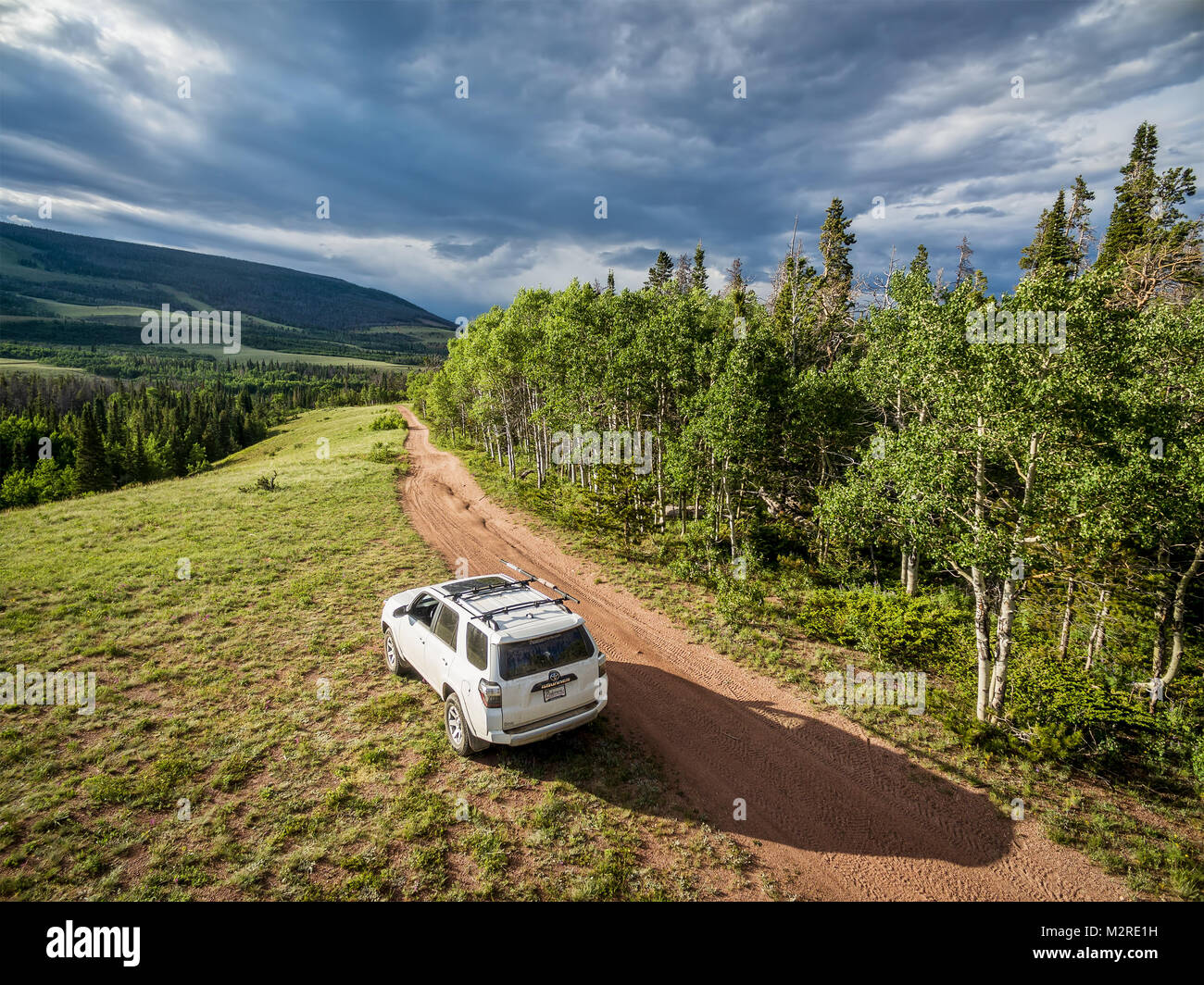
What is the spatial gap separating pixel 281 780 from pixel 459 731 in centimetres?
308

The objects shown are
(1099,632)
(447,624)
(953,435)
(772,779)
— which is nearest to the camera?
(772,779)

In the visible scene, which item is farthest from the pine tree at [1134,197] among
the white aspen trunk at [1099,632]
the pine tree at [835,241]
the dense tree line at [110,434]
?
the dense tree line at [110,434]

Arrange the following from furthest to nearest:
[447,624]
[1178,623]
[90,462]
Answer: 1. [90,462]
2. [1178,623]
3. [447,624]

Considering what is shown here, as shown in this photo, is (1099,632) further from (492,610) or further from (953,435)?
(492,610)

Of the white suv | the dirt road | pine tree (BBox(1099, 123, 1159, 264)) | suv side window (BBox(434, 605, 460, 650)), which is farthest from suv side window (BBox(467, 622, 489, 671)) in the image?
pine tree (BBox(1099, 123, 1159, 264))

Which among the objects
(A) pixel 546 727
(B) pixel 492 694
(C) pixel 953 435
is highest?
(C) pixel 953 435

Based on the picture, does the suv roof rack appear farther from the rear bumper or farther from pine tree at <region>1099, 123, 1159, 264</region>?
pine tree at <region>1099, 123, 1159, 264</region>

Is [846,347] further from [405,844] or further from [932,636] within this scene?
[405,844]

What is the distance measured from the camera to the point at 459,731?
9648 mm

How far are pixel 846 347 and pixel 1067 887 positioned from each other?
117 feet

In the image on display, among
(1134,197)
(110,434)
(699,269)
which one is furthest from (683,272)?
(110,434)

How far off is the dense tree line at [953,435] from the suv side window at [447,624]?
9.93m

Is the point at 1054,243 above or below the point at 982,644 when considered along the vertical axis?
above

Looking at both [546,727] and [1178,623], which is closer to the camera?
[546,727]
